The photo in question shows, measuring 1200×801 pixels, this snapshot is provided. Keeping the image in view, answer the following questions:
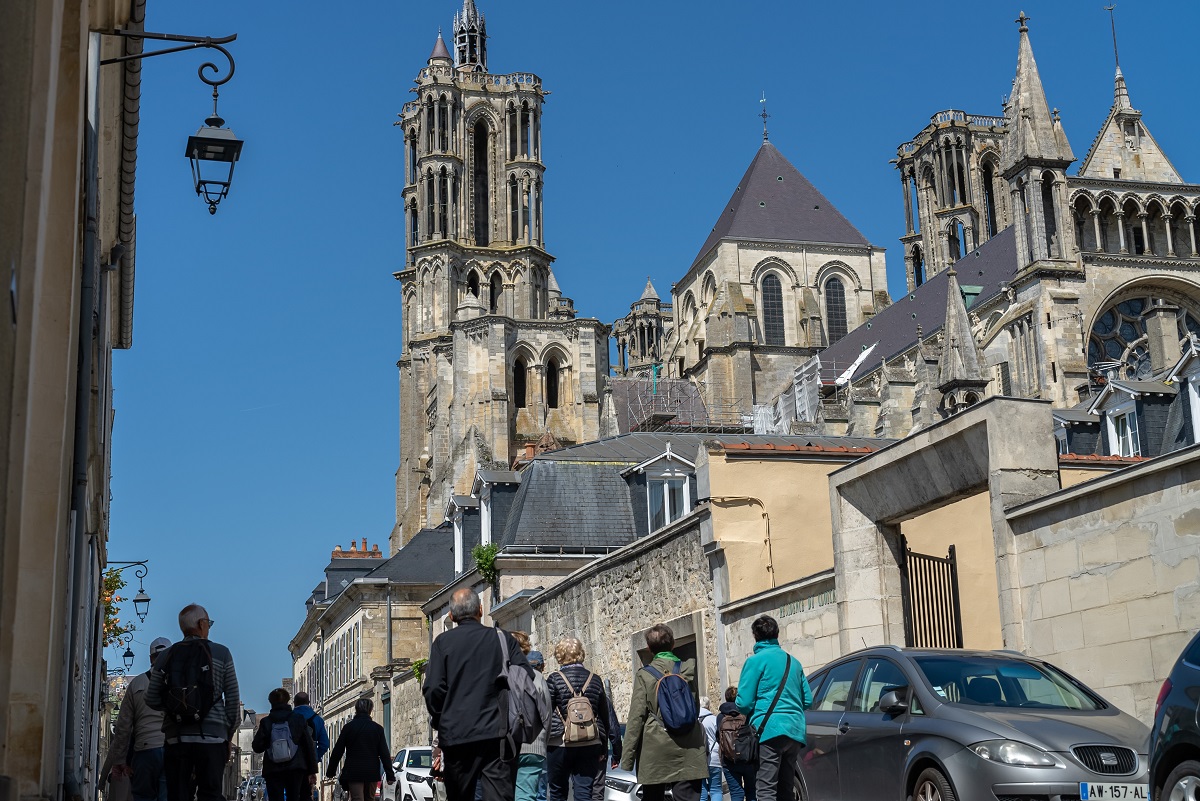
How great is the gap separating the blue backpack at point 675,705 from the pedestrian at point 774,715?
392 mm

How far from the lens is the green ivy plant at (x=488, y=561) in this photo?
2881 centimetres

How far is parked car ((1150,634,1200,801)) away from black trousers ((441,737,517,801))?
3.17m

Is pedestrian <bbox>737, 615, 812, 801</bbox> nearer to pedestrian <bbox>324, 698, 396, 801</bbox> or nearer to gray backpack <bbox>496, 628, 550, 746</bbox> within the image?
gray backpack <bbox>496, 628, 550, 746</bbox>

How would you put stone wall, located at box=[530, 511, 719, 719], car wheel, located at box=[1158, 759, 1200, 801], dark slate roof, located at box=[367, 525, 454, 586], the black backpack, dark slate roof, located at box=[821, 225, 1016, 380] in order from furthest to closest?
dark slate roof, located at box=[821, 225, 1016, 380] → dark slate roof, located at box=[367, 525, 454, 586] → stone wall, located at box=[530, 511, 719, 719] → the black backpack → car wheel, located at box=[1158, 759, 1200, 801]

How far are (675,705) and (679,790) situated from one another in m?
0.52

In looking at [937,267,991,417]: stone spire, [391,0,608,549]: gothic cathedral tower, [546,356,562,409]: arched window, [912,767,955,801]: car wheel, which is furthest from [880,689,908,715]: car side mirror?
[546,356,562,409]: arched window

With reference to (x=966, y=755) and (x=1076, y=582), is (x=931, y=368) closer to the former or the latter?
(x=1076, y=582)

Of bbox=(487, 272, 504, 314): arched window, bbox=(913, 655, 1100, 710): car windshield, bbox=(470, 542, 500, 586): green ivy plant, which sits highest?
bbox=(487, 272, 504, 314): arched window

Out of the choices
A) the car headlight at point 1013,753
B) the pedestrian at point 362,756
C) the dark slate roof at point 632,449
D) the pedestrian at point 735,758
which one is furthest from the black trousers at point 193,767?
the dark slate roof at point 632,449

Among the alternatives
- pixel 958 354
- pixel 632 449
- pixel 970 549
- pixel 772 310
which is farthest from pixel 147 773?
pixel 772 310

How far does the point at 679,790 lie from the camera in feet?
27.8

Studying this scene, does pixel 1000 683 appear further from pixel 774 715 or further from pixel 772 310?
pixel 772 310

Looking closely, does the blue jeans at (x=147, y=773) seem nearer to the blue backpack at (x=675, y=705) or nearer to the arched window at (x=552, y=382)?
the blue backpack at (x=675, y=705)

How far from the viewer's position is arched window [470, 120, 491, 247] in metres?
82.6
